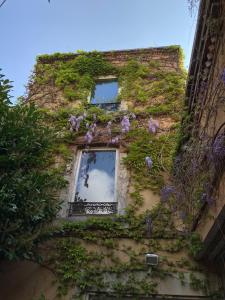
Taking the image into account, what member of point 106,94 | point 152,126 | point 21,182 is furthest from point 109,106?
point 21,182

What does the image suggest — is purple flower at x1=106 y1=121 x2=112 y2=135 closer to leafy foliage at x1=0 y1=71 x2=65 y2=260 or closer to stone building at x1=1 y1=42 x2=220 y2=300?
stone building at x1=1 y1=42 x2=220 y2=300

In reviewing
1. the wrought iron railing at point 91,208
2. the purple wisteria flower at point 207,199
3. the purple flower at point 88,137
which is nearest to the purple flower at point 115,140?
the purple flower at point 88,137

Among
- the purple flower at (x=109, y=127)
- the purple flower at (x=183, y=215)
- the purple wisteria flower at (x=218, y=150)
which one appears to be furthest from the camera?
the purple flower at (x=109, y=127)

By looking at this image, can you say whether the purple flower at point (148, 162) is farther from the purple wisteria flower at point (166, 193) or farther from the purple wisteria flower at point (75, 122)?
the purple wisteria flower at point (75, 122)

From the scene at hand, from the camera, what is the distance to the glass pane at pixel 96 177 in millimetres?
7715

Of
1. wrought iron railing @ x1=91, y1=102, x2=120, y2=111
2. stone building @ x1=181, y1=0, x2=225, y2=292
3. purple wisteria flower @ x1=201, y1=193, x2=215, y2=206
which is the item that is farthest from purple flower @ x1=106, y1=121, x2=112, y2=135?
purple wisteria flower @ x1=201, y1=193, x2=215, y2=206

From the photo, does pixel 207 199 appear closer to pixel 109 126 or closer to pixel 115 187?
pixel 115 187

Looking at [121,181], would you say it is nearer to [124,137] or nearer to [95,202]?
[95,202]

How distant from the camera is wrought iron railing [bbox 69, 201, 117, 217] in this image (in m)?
7.34

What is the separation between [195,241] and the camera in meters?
6.09

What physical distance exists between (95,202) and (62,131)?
2.30 metres

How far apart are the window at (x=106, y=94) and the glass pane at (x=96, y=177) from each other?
1743mm

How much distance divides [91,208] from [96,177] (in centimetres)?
93

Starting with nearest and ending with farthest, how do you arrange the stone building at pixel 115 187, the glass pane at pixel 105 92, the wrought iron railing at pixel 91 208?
the stone building at pixel 115 187 → the wrought iron railing at pixel 91 208 → the glass pane at pixel 105 92
